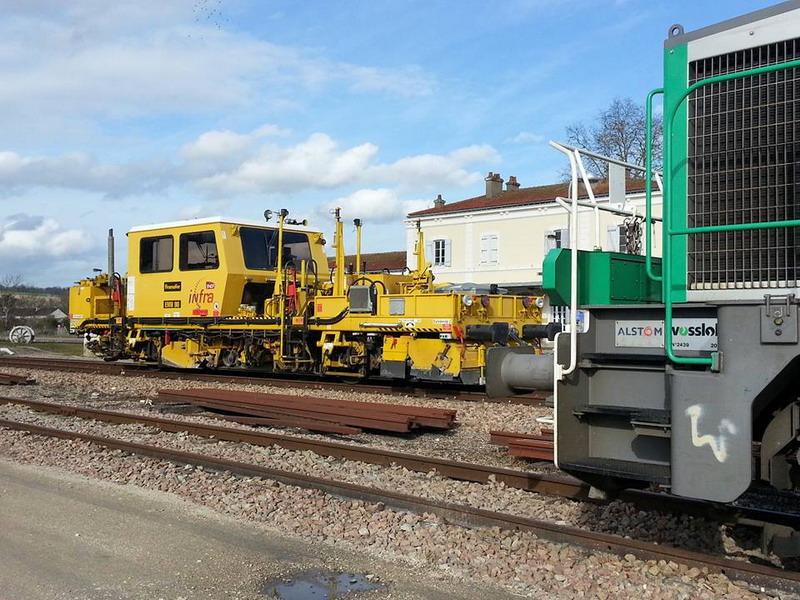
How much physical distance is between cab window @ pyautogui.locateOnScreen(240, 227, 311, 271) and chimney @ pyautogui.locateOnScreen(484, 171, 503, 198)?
81.2 ft

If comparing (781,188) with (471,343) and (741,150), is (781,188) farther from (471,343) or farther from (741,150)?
(471,343)

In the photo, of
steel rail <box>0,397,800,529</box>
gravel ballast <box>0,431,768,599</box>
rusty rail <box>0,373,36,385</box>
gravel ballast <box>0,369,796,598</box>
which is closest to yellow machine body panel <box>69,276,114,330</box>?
rusty rail <box>0,373,36,385</box>

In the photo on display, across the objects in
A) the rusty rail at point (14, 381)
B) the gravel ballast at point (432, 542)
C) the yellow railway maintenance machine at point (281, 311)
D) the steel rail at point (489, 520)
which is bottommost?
the gravel ballast at point (432, 542)

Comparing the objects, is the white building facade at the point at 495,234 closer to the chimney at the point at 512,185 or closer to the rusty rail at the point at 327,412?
the chimney at the point at 512,185

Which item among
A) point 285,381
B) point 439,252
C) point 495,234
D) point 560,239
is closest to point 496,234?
point 495,234

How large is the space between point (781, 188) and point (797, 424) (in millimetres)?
1126

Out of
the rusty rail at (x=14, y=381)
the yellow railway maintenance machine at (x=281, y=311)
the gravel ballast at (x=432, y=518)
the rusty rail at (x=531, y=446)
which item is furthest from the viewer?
the rusty rail at (x=14, y=381)

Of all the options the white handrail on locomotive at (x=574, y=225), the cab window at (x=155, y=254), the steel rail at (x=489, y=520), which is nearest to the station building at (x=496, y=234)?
the cab window at (x=155, y=254)

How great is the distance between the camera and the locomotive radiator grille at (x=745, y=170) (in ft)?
12.4

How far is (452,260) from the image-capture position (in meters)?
38.6

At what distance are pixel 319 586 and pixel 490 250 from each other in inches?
1299

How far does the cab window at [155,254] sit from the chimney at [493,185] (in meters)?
25.5

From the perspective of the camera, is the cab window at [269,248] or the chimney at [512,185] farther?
the chimney at [512,185]

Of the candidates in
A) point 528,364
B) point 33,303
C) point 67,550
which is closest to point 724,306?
point 528,364
